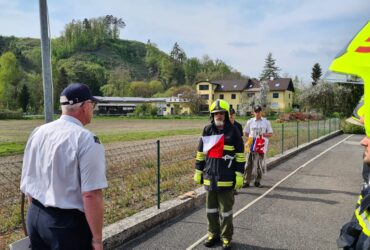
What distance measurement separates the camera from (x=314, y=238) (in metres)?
5.22

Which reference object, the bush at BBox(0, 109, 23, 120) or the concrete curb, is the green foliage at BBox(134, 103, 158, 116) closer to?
the bush at BBox(0, 109, 23, 120)

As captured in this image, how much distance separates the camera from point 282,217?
616 cm

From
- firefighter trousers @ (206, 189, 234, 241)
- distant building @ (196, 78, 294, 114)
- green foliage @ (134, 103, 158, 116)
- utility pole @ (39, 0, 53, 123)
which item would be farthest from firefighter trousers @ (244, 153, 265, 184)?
distant building @ (196, 78, 294, 114)

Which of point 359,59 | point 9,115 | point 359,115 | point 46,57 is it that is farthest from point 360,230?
point 9,115

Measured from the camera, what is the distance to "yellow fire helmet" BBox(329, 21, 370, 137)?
70.5 inches

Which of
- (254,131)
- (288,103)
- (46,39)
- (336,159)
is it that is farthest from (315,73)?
(46,39)

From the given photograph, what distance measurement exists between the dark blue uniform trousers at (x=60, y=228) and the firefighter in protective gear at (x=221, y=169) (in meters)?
2.55

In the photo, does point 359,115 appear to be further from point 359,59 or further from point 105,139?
point 105,139

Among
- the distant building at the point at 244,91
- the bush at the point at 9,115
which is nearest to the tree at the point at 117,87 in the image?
the distant building at the point at 244,91

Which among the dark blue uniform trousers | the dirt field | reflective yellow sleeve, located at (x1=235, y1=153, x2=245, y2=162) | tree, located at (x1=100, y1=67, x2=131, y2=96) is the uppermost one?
tree, located at (x1=100, y1=67, x2=131, y2=96)

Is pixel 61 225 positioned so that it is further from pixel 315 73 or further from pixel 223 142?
pixel 315 73

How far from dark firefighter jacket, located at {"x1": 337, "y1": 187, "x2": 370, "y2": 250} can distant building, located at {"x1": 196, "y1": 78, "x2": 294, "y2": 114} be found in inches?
2857

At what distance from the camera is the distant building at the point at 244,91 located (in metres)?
78.3

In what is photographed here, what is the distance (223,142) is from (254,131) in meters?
3.99
